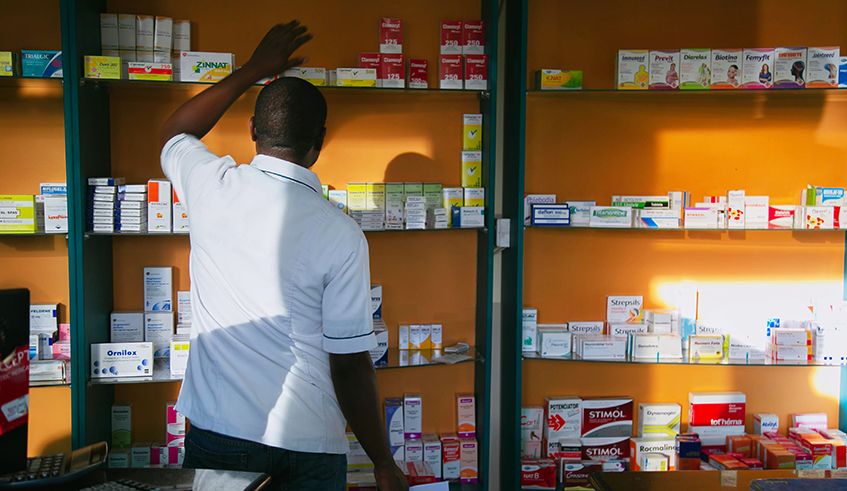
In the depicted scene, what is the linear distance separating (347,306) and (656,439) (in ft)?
8.26

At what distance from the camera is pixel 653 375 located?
3578 mm

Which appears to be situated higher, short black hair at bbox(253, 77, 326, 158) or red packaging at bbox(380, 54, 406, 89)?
red packaging at bbox(380, 54, 406, 89)

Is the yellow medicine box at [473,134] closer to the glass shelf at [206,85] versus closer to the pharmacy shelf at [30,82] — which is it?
the glass shelf at [206,85]

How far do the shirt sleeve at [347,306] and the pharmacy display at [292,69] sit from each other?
1647mm

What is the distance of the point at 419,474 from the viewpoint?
319 cm

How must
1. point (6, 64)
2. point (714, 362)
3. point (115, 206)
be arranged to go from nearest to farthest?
point (6, 64), point (115, 206), point (714, 362)

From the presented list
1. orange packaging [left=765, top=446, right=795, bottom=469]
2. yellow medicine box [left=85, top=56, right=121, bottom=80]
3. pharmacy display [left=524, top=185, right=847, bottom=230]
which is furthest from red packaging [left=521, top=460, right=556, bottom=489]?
yellow medicine box [left=85, top=56, right=121, bottom=80]

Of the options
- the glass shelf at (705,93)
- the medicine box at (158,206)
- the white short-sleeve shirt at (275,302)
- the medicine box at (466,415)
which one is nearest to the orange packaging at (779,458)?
the medicine box at (466,415)

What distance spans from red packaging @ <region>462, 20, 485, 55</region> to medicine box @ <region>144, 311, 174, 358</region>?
219 cm

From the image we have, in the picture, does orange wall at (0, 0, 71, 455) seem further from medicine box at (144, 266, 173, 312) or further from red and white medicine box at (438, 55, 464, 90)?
red and white medicine box at (438, 55, 464, 90)

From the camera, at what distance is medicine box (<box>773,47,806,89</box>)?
10.3ft

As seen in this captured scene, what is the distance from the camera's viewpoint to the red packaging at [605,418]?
3.45 m

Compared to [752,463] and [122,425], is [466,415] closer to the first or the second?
[752,463]

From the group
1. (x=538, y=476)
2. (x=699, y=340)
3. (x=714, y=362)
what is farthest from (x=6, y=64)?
(x=714, y=362)
